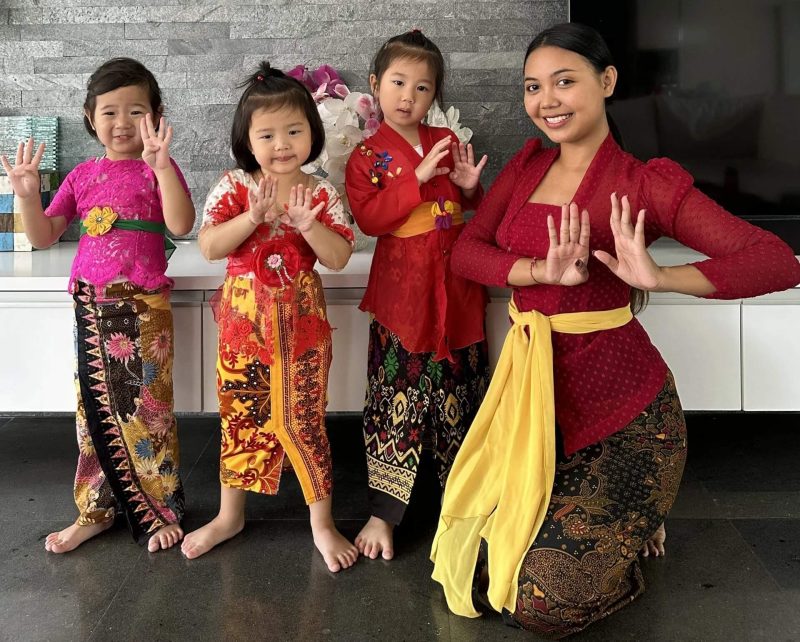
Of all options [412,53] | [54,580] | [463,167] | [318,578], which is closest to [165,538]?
[54,580]

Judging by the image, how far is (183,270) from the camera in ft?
6.39

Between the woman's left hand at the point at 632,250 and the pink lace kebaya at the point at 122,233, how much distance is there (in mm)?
848

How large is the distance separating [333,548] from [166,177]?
2.56ft

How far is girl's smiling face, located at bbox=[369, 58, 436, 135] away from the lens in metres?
1.61

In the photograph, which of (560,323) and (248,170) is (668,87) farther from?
(248,170)

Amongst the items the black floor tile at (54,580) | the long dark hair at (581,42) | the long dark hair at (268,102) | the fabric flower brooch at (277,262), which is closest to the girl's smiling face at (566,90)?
the long dark hair at (581,42)

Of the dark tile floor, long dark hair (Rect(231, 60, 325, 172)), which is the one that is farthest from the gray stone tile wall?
the dark tile floor

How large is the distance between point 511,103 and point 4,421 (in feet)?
5.60

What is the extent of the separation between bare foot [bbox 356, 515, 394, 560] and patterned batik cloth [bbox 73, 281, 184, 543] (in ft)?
1.29

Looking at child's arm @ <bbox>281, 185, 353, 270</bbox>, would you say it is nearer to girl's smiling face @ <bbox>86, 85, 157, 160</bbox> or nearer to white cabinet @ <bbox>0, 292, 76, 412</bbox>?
girl's smiling face @ <bbox>86, 85, 157, 160</bbox>

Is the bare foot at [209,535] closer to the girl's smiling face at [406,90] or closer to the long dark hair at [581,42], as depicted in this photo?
the girl's smiling face at [406,90]

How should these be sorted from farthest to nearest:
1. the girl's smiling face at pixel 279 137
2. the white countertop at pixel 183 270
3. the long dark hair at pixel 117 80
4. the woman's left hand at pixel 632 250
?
1. the white countertop at pixel 183 270
2. the long dark hair at pixel 117 80
3. the girl's smiling face at pixel 279 137
4. the woman's left hand at pixel 632 250

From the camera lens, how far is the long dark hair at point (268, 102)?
5.18ft

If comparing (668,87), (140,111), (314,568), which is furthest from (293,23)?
(314,568)
